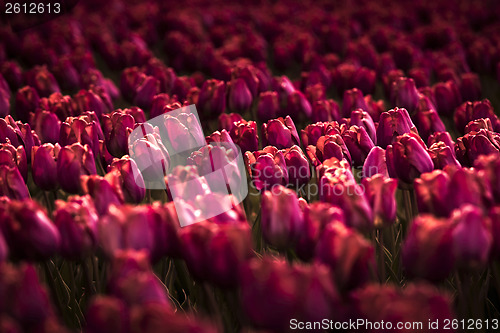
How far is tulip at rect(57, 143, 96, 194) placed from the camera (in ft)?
4.84

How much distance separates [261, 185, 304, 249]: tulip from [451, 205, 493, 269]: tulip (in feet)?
1.00

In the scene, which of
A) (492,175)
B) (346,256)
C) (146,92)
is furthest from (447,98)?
(346,256)

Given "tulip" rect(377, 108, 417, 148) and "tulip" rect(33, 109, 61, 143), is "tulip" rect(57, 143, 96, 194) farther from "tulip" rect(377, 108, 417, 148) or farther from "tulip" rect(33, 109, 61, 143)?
"tulip" rect(377, 108, 417, 148)

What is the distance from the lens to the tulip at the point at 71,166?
4.84 feet

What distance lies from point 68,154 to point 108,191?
0.29 metres

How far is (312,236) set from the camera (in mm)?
1089

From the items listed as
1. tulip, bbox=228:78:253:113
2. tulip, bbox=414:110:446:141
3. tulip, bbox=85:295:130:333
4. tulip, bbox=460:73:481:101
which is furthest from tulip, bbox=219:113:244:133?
tulip, bbox=85:295:130:333

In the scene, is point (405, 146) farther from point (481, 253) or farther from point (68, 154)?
point (68, 154)

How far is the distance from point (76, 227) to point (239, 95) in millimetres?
1354

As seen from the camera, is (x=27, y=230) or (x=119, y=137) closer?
(x=27, y=230)

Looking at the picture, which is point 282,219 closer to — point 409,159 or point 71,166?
point 409,159

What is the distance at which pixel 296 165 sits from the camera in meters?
1.52

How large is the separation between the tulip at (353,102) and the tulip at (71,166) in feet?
3.66

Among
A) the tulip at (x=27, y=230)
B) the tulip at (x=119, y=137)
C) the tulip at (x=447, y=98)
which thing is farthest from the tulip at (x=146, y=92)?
the tulip at (x=27, y=230)
